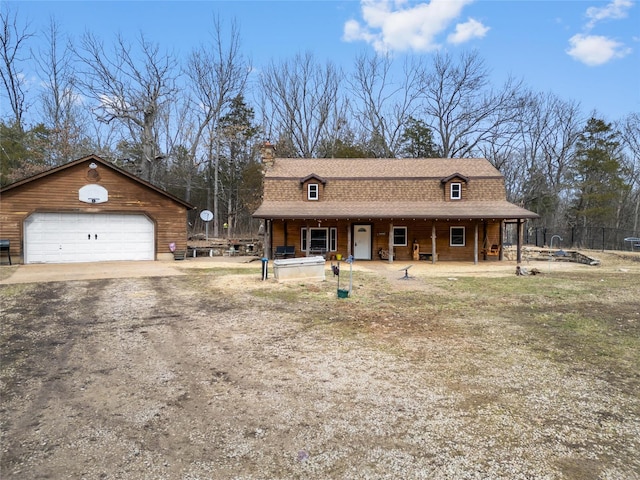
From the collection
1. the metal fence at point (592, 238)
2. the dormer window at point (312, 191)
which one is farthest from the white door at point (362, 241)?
the metal fence at point (592, 238)

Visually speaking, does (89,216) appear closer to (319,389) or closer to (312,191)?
(312,191)

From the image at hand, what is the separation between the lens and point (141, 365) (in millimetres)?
5273

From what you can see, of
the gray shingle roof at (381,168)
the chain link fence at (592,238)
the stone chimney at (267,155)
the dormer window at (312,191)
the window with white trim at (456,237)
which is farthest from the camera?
the chain link fence at (592,238)

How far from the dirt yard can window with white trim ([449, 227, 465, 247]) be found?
1213 centimetres

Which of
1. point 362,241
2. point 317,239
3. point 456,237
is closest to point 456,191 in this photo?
point 456,237

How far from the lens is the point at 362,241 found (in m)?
21.5

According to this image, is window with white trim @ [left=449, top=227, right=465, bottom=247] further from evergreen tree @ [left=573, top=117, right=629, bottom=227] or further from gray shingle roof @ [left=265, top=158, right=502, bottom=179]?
evergreen tree @ [left=573, top=117, right=629, bottom=227]

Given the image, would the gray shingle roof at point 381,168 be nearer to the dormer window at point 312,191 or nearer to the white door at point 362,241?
the dormer window at point 312,191

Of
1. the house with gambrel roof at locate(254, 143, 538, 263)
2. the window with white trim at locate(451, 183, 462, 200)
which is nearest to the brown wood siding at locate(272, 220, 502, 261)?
the house with gambrel roof at locate(254, 143, 538, 263)

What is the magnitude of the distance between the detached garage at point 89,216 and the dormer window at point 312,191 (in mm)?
6733

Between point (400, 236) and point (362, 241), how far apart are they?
220cm

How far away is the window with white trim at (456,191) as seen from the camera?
21719 mm

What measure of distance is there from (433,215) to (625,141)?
106 feet

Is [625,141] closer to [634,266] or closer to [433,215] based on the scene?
[634,266]
